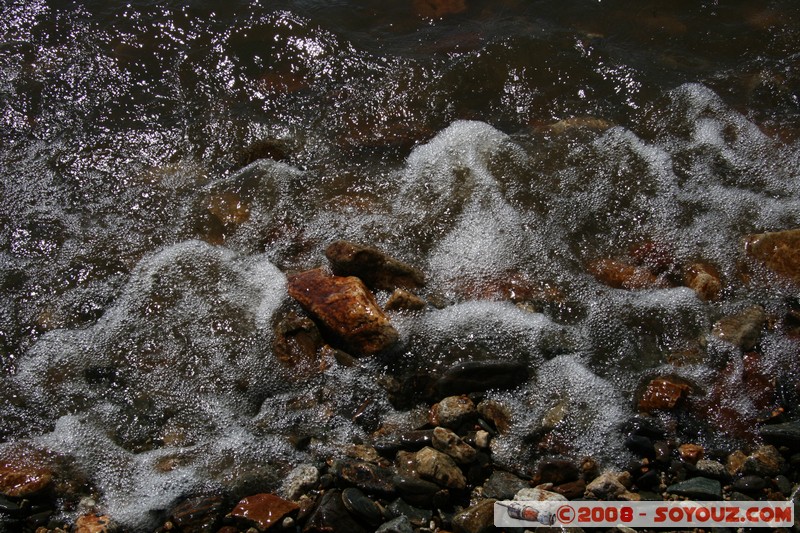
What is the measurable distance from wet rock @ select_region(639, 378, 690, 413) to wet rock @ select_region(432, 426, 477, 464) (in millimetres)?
970

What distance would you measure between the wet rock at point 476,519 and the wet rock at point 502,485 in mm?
91

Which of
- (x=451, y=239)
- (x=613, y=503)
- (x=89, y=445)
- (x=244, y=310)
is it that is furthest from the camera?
(x=451, y=239)

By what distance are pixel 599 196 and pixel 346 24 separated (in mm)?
2964

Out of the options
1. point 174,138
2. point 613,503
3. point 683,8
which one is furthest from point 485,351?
point 683,8

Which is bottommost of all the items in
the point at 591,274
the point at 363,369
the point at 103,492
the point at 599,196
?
the point at 103,492

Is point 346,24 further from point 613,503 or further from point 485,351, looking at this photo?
point 613,503

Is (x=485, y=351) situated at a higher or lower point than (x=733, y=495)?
higher

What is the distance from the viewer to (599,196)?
4.32 metres

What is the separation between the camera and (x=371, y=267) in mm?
3713

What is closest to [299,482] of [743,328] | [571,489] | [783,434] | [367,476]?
[367,476]

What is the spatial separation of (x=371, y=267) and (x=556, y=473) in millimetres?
1531

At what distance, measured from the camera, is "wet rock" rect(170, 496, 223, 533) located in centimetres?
285

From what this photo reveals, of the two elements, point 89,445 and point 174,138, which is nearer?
point 89,445

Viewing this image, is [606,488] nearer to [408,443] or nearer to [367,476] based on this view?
[408,443]
